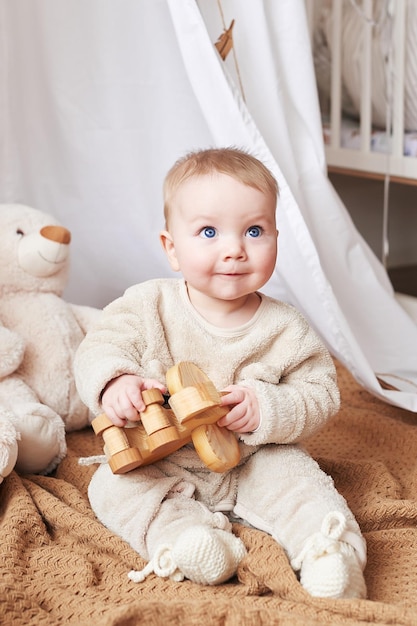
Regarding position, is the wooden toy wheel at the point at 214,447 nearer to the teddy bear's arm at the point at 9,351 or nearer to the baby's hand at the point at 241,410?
the baby's hand at the point at 241,410

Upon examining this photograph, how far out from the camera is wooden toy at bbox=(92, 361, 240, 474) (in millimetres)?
989

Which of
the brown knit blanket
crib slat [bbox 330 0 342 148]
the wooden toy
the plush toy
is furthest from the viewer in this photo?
crib slat [bbox 330 0 342 148]

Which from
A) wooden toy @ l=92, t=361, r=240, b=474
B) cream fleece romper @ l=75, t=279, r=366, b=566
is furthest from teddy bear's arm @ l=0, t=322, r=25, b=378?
wooden toy @ l=92, t=361, r=240, b=474

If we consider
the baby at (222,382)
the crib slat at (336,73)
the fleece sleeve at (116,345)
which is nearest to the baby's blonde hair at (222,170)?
the baby at (222,382)

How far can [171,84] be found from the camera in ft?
5.44

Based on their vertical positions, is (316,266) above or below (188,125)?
below

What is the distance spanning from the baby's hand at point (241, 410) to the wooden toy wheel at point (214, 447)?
16 mm

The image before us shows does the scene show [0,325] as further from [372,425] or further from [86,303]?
[372,425]

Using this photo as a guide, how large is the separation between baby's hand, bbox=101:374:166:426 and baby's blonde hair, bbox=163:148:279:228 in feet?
Answer: 0.78

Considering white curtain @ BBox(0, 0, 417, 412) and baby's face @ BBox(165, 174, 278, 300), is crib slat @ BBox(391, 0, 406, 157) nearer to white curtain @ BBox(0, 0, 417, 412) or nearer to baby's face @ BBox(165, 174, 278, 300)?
white curtain @ BBox(0, 0, 417, 412)

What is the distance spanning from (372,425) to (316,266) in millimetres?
310

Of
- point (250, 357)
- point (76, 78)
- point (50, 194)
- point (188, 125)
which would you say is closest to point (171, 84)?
point (188, 125)

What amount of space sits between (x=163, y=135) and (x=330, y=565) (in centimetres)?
102

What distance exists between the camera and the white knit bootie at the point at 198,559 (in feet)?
3.15
